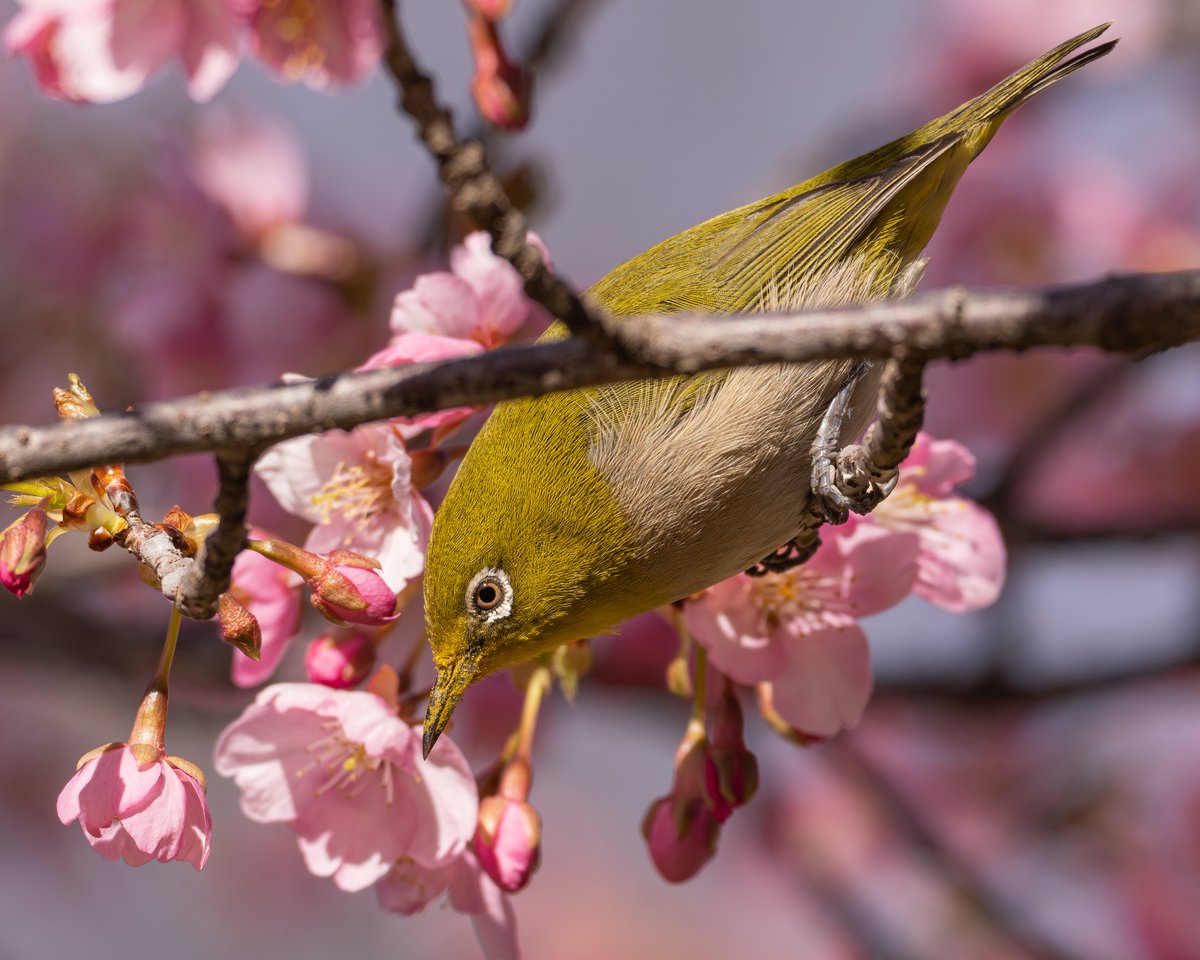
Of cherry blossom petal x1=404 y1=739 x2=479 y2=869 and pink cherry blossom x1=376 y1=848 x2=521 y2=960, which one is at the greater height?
cherry blossom petal x1=404 y1=739 x2=479 y2=869

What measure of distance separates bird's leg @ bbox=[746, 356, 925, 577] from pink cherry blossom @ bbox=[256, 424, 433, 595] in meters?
0.52

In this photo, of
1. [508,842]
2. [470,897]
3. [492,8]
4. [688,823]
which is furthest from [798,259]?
[470,897]

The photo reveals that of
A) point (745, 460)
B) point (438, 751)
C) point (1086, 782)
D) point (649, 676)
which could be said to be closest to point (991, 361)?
point (1086, 782)

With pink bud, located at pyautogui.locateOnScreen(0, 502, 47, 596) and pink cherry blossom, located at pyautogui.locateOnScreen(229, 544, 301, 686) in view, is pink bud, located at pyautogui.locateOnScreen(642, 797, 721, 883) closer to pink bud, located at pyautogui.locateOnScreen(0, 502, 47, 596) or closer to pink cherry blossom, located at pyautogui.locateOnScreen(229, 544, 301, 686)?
pink cherry blossom, located at pyautogui.locateOnScreen(229, 544, 301, 686)

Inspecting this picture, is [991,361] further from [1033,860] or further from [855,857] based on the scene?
[855,857]

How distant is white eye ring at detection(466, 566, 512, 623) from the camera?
1776 millimetres

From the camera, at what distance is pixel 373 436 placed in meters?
1.89

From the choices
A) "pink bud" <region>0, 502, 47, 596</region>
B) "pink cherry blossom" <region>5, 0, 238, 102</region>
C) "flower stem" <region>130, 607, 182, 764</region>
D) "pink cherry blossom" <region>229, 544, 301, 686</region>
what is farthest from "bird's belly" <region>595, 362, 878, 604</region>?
"pink cherry blossom" <region>5, 0, 238, 102</region>

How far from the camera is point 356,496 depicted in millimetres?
1889

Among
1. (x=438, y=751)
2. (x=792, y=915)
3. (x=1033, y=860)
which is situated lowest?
(x=792, y=915)

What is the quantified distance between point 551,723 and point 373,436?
144 centimetres

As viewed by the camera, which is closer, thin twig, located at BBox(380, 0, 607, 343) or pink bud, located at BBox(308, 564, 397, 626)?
thin twig, located at BBox(380, 0, 607, 343)

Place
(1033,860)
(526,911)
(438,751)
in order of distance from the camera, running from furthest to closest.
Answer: (526,911) < (1033,860) < (438,751)

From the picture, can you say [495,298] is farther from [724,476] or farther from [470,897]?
[470,897]
